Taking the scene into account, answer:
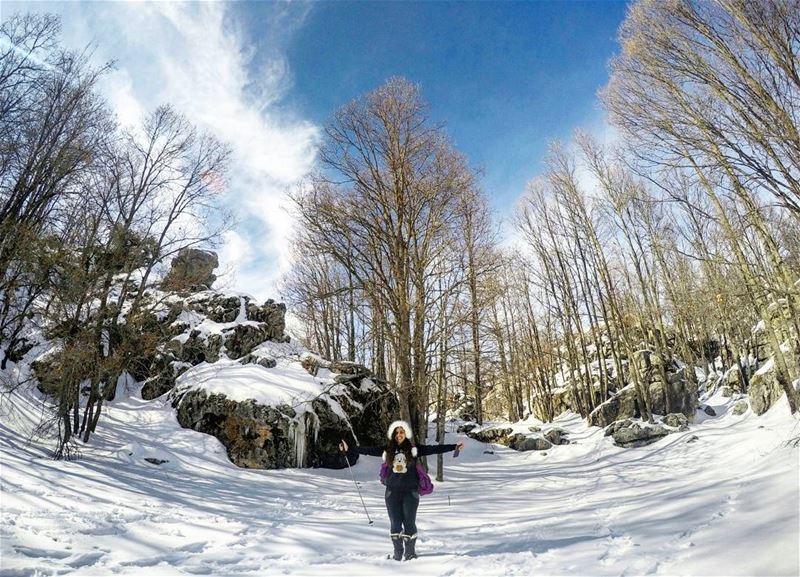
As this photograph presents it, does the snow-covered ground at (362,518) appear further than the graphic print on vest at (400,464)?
No

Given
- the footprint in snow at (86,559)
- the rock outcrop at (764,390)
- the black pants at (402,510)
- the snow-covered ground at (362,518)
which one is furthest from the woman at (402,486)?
the rock outcrop at (764,390)

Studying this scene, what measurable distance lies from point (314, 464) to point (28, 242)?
869 centimetres

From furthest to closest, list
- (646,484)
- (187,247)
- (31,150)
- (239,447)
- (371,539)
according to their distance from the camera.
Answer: (187,247) < (239,447) < (31,150) < (646,484) < (371,539)

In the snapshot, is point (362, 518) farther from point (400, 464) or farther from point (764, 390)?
point (764, 390)

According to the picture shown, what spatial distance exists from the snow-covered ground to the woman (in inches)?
9.4

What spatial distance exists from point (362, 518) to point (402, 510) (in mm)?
2502

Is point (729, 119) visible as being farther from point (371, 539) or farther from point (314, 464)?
point (314, 464)

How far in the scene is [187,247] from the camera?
41.6 feet

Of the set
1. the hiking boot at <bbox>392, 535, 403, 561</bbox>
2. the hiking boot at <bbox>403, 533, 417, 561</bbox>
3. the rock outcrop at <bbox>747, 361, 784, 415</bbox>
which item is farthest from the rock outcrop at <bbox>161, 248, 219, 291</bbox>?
the rock outcrop at <bbox>747, 361, 784, 415</bbox>

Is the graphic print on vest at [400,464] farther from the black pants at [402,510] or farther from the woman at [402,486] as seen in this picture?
the black pants at [402,510]

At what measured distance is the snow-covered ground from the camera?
133 inches

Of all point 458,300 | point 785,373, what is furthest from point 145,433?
point 785,373

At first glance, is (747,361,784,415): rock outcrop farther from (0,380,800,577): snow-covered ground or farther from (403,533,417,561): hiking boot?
(403,533,417,561): hiking boot

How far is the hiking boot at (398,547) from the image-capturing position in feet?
12.9
